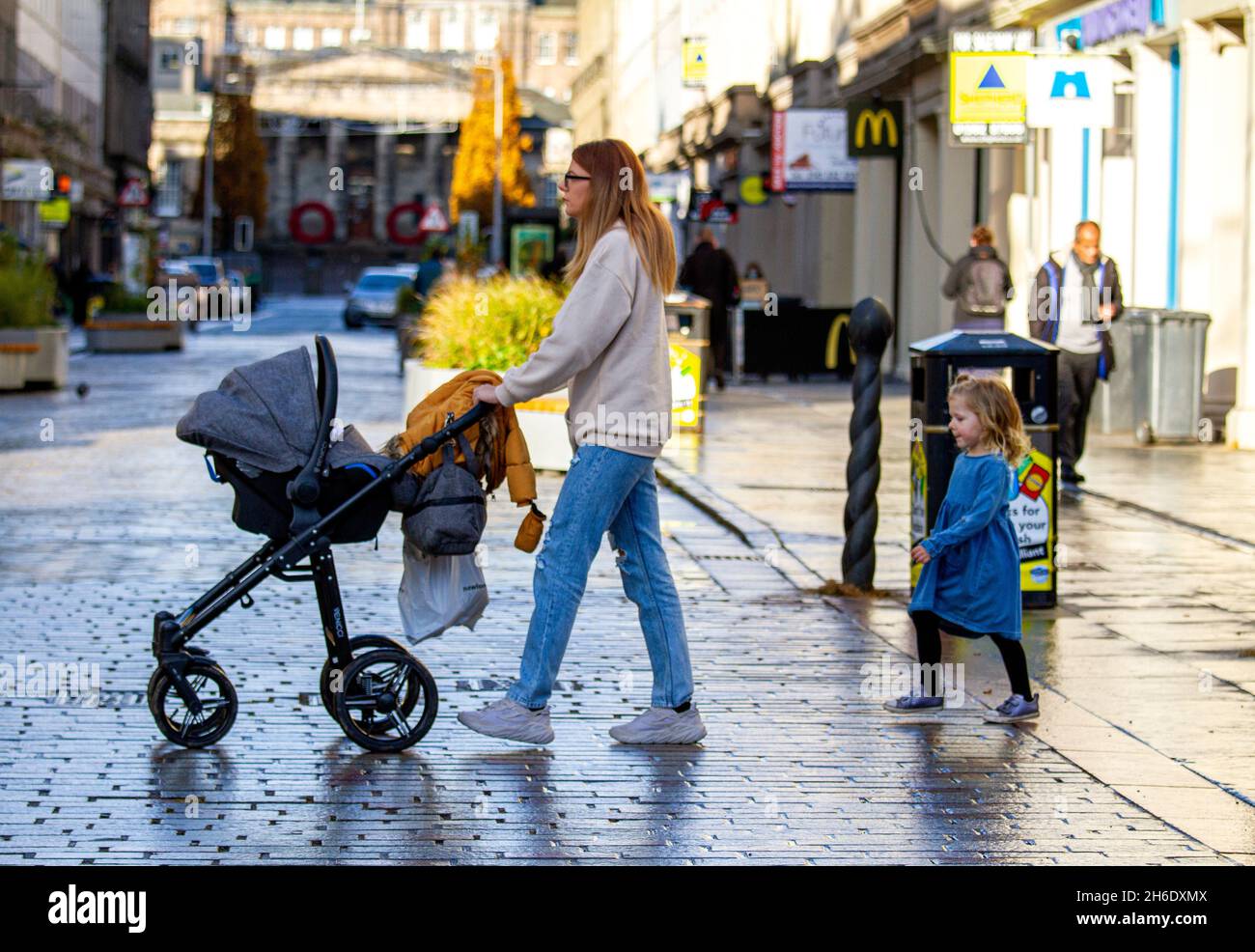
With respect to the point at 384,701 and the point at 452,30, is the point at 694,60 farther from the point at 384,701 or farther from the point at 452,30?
the point at 452,30

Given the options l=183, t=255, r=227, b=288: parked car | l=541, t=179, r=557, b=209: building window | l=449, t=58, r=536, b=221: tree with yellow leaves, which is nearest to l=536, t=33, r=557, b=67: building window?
l=541, t=179, r=557, b=209: building window

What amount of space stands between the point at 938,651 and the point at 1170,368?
38.6 ft

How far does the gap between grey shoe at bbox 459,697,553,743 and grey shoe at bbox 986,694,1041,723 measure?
162cm

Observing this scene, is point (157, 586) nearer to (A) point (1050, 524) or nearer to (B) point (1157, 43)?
(A) point (1050, 524)

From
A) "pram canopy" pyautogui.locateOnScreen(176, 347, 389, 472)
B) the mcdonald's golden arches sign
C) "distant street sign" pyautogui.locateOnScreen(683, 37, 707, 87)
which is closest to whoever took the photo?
"pram canopy" pyautogui.locateOnScreen(176, 347, 389, 472)

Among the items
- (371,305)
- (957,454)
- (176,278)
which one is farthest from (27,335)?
(371,305)

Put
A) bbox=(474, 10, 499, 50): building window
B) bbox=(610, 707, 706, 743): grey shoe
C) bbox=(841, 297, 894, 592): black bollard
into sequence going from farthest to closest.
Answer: bbox=(474, 10, 499, 50): building window < bbox=(841, 297, 894, 592): black bollard < bbox=(610, 707, 706, 743): grey shoe

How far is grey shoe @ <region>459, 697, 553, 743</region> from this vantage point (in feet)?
23.0

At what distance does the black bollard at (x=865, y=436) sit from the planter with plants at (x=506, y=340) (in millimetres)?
6163

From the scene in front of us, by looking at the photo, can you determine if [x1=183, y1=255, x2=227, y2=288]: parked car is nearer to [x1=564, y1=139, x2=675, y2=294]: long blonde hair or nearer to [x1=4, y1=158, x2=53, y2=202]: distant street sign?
[x1=4, y1=158, x2=53, y2=202]: distant street sign

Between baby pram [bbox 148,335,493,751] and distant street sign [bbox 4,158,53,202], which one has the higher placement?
distant street sign [bbox 4,158,53,202]

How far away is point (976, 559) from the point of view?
7711 millimetres

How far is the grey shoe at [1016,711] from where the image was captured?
759 cm
